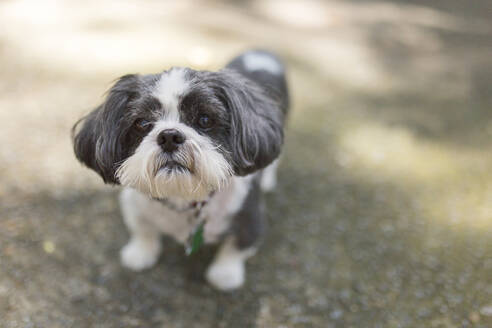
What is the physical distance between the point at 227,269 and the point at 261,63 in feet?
4.49

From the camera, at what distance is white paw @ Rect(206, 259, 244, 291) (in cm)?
236

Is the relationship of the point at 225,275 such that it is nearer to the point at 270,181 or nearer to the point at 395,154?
the point at 270,181

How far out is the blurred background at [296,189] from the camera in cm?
230

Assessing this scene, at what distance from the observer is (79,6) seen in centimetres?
567

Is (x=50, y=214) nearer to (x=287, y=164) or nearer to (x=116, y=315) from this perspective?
(x=116, y=315)

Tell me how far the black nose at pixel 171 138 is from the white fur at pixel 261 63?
1180 mm

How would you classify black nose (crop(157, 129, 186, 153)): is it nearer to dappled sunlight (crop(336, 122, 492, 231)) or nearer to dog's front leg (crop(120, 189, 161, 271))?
dog's front leg (crop(120, 189, 161, 271))

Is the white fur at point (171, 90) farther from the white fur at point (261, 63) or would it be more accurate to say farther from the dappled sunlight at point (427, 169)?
the dappled sunlight at point (427, 169)

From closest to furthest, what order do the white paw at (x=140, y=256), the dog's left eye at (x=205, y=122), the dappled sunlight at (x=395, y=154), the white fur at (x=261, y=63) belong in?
the dog's left eye at (x=205, y=122)
the white paw at (x=140, y=256)
the white fur at (x=261, y=63)
the dappled sunlight at (x=395, y=154)

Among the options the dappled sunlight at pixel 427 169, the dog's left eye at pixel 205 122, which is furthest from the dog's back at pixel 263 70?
the dappled sunlight at pixel 427 169

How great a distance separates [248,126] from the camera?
1.78 m

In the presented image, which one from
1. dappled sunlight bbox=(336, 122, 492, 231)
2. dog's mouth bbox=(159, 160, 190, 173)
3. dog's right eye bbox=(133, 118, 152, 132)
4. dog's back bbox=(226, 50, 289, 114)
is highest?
dog's back bbox=(226, 50, 289, 114)

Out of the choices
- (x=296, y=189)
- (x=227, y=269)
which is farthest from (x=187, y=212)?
(x=296, y=189)

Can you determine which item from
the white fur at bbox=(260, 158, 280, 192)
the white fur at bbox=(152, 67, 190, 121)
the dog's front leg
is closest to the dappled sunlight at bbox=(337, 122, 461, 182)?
the white fur at bbox=(260, 158, 280, 192)
